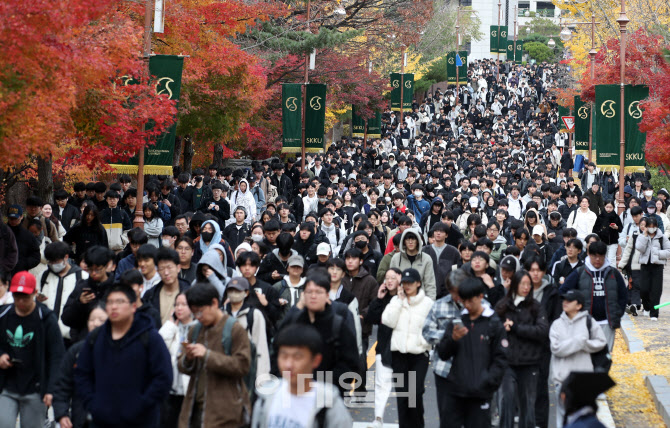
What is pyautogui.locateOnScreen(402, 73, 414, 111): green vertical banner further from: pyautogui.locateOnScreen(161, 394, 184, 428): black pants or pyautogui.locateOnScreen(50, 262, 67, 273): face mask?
pyautogui.locateOnScreen(161, 394, 184, 428): black pants

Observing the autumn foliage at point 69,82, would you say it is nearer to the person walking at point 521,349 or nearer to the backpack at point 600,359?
→ the person walking at point 521,349

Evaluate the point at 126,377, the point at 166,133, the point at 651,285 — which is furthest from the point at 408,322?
the point at 166,133

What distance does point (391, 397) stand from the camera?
10609mm

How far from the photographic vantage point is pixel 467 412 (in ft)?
23.6

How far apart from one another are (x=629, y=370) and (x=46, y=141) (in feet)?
25.5

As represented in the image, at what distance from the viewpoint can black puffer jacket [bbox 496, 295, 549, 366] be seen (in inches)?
328

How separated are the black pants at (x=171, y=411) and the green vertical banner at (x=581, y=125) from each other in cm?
2700

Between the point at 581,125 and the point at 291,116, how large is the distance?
12734 millimetres

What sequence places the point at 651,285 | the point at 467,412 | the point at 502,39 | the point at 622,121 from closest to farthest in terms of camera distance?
the point at 467,412 → the point at 651,285 → the point at 622,121 → the point at 502,39

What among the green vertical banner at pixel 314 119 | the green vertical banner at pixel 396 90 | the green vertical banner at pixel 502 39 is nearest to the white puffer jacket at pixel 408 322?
the green vertical banner at pixel 314 119

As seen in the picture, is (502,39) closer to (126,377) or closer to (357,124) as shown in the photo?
(357,124)

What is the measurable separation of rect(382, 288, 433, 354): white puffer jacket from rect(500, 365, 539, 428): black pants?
2.61 feet

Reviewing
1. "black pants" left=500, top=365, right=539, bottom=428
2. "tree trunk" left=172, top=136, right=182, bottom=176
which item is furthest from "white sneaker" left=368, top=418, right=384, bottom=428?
"tree trunk" left=172, top=136, right=182, bottom=176

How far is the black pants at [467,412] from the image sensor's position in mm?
7133
